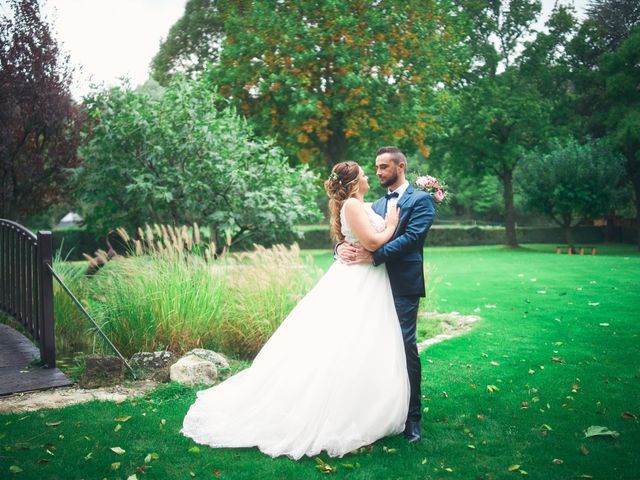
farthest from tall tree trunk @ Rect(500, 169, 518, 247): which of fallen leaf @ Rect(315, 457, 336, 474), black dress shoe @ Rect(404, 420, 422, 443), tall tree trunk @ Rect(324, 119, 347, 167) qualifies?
fallen leaf @ Rect(315, 457, 336, 474)

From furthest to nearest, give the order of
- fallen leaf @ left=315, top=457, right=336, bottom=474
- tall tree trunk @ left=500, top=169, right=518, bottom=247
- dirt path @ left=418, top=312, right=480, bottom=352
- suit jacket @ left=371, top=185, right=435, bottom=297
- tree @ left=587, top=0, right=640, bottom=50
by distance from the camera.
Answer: tall tree trunk @ left=500, top=169, right=518, bottom=247 → tree @ left=587, top=0, right=640, bottom=50 → dirt path @ left=418, top=312, right=480, bottom=352 → suit jacket @ left=371, top=185, right=435, bottom=297 → fallen leaf @ left=315, top=457, right=336, bottom=474

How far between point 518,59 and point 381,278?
30.6 meters

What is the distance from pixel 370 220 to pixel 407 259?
0.44 meters

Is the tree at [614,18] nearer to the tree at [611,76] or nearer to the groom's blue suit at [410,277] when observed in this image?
the tree at [611,76]

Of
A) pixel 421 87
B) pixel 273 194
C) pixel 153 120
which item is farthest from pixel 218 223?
pixel 421 87

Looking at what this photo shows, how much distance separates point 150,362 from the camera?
19.8 ft

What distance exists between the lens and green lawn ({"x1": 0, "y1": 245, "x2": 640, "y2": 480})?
3.73 metres

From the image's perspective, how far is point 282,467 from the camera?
3.76m

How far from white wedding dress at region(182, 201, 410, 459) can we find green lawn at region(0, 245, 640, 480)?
0.52 feet

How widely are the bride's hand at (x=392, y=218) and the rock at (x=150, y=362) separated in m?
3.16

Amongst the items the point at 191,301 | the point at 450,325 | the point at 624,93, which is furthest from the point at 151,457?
the point at 624,93

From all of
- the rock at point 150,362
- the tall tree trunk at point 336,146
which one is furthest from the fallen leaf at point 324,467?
the tall tree trunk at point 336,146

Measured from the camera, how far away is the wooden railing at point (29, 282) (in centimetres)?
595

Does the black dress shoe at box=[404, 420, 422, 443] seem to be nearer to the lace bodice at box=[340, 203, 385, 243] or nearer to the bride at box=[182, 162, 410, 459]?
the bride at box=[182, 162, 410, 459]
